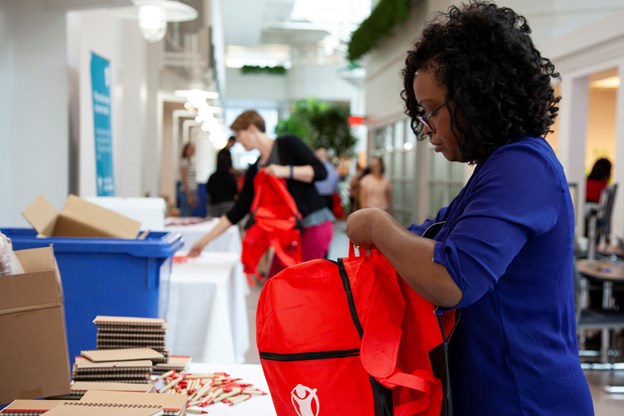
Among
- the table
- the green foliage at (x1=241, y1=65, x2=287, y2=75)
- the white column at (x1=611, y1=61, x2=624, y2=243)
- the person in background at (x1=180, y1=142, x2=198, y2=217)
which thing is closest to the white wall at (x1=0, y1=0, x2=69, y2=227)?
the table

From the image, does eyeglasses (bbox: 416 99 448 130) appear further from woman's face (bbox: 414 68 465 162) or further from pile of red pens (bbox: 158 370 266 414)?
pile of red pens (bbox: 158 370 266 414)

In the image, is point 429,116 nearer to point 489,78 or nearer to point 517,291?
point 489,78

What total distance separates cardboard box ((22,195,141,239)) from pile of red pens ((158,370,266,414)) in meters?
1.07

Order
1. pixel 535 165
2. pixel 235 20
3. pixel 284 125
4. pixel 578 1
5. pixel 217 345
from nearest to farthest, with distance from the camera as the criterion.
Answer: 1. pixel 535 165
2. pixel 217 345
3. pixel 578 1
4. pixel 235 20
5. pixel 284 125

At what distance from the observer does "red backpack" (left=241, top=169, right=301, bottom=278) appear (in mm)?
4285

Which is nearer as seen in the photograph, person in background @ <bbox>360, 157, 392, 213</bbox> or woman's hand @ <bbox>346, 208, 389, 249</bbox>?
woman's hand @ <bbox>346, 208, 389, 249</bbox>

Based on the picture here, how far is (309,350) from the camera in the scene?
1418 millimetres

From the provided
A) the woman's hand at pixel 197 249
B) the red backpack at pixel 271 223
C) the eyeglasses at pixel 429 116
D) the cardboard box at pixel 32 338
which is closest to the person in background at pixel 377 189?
the red backpack at pixel 271 223

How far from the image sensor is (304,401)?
1.41 meters

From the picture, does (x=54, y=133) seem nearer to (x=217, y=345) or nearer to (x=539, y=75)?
(x=217, y=345)

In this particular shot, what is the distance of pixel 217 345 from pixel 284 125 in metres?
27.2

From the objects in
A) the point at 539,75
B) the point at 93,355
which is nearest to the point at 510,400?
the point at 539,75

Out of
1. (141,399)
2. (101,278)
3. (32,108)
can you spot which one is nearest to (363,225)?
(141,399)

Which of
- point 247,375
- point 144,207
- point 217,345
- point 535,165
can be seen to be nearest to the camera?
point 535,165
